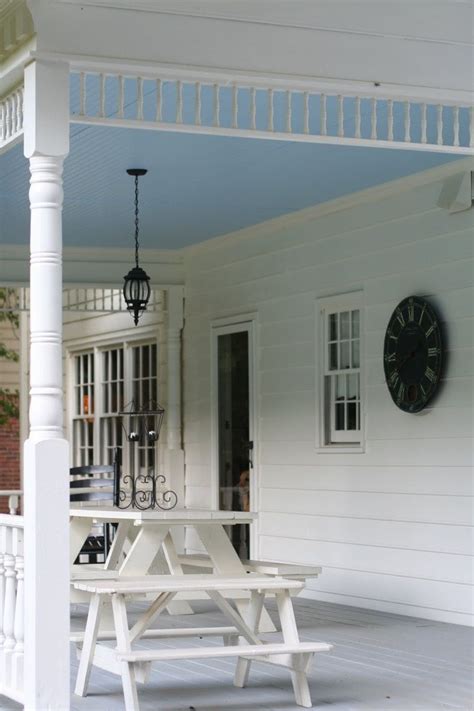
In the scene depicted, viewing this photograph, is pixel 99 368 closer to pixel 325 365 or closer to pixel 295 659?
pixel 325 365

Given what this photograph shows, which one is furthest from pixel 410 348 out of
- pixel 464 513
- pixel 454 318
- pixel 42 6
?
pixel 42 6

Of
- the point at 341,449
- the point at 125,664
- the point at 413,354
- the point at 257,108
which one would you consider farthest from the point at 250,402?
the point at 125,664

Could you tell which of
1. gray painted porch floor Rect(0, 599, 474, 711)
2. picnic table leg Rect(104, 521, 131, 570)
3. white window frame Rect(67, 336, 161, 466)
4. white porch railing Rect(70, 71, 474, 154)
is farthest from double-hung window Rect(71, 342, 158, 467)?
white porch railing Rect(70, 71, 474, 154)

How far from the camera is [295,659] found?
6.02 m

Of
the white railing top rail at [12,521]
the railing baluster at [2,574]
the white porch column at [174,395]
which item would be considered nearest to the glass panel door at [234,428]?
the white porch column at [174,395]

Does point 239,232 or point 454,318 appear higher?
point 239,232

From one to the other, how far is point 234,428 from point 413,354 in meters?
3.24

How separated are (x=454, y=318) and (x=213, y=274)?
13.3 feet

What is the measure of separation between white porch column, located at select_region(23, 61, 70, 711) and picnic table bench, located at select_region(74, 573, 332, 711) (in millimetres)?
434

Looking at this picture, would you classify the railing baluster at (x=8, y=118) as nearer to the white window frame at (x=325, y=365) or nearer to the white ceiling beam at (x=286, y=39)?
the white ceiling beam at (x=286, y=39)

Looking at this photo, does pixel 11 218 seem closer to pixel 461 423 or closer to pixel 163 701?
pixel 461 423

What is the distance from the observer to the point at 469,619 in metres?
8.25

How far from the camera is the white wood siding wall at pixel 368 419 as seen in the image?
8.47 metres

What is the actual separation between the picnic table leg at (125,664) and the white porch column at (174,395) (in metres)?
6.88
